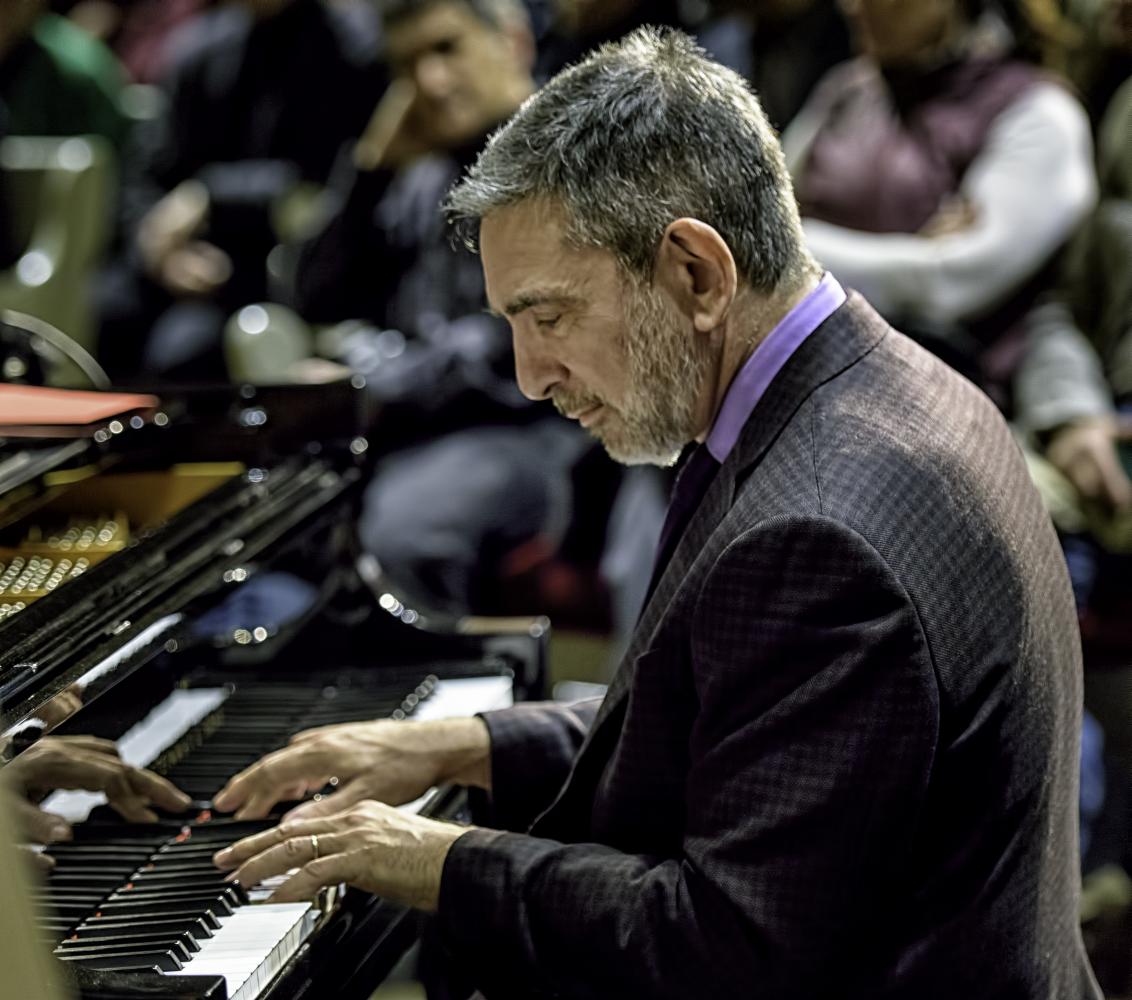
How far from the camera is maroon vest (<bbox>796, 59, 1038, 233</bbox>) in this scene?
287 cm

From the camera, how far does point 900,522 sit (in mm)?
1217

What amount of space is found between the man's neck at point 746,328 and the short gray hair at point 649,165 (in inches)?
0.5

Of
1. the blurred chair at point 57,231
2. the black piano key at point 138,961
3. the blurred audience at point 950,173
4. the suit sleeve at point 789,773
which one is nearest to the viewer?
the suit sleeve at point 789,773

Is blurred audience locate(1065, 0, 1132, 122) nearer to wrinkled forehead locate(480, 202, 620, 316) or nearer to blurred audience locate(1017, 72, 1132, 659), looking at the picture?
blurred audience locate(1017, 72, 1132, 659)

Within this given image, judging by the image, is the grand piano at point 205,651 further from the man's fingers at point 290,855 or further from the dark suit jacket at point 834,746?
the dark suit jacket at point 834,746

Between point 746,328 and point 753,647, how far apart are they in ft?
0.99

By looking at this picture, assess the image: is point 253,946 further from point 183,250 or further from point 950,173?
point 183,250

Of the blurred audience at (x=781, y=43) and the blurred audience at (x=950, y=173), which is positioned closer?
the blurred audience at (x=950, y=173)

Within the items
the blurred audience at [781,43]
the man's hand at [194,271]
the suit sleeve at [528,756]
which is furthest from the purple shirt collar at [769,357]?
the man's hand at [194,271]

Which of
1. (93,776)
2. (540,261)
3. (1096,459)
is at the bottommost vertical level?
(1096,459)

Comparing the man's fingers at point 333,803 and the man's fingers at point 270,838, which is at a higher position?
the man's fingers at point 270,838

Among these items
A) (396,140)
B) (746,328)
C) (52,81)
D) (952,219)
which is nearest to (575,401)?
(746,328)

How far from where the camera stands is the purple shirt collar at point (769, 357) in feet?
4.48

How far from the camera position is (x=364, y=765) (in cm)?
157
